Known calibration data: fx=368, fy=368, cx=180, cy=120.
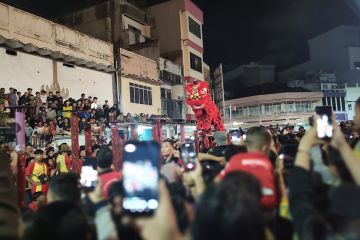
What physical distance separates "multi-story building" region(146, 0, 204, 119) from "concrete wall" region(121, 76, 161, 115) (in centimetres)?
419

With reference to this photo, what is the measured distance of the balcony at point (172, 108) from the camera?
25375 millimetres

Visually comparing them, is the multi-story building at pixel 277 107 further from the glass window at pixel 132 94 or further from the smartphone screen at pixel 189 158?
the smartphone screen at pixel 189 158

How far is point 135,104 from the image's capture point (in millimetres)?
21766

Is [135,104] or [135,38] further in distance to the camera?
[135,38]

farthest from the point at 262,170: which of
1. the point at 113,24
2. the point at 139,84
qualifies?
the point at 113,24

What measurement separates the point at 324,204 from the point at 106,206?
1.59 m

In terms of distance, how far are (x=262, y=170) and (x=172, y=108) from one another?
23584mm

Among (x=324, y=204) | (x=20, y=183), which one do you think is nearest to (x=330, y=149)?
(x=324, y=204)

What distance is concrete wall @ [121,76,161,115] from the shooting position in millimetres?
20656

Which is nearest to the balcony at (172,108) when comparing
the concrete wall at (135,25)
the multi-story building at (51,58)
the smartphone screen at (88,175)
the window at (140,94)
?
the window at (140,94)

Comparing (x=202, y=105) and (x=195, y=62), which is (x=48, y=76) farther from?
(x=195, y=62)

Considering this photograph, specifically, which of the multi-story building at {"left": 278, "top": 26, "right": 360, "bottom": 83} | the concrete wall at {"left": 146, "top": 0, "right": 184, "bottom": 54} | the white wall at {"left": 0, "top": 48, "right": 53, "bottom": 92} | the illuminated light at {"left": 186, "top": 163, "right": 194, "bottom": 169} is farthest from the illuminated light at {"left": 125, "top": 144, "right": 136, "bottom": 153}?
the multi-story building at {"left": 278, "top": 26, "right": 360, "bottom": 83}

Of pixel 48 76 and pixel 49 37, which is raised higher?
pixel 49 37

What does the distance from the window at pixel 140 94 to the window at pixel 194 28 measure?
8429 mm
